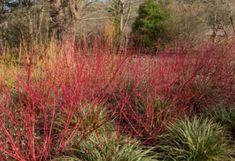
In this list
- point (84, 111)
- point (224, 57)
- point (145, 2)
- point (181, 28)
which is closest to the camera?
point (84, 111)

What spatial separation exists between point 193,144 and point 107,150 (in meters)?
1.22

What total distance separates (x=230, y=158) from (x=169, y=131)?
0.91 meters

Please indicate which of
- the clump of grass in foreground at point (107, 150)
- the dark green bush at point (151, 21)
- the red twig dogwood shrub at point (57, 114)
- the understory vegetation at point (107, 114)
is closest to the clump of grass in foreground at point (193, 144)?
the understory vegetation at point (107, 114)

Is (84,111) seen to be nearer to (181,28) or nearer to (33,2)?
(33,2)

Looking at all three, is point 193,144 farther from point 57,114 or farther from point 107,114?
point 57,114

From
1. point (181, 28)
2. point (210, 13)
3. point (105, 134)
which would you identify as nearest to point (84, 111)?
point (105, 134)

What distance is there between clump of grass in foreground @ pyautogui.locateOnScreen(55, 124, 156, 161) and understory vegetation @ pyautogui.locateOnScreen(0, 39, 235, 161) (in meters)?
0.01

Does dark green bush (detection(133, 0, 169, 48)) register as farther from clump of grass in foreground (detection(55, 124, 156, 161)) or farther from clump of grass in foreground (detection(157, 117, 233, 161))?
clump of grass in foreground (detection(55, 124, 156, 161))

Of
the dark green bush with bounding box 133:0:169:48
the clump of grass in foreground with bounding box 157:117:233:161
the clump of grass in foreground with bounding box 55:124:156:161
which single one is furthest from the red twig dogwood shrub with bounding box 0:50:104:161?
the dark green bush with bounding box 133:0:169:48

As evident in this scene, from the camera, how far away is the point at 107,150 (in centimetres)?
427

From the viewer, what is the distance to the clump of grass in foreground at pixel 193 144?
4660 millimetres

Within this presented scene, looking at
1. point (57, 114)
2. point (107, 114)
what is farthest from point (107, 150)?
point (107, 114)

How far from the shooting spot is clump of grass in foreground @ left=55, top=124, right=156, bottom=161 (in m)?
4.16

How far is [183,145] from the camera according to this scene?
4.84 metres
